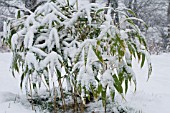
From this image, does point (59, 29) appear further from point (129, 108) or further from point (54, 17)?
point (129, 108)

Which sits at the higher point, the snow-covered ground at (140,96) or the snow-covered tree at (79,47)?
the snow-covered tree at (79,47)

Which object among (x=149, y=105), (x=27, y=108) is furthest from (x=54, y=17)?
(x=149, y=105)

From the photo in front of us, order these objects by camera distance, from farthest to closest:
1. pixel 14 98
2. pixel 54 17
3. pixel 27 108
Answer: pixel 14 98, pixel 27 108, pixel 54 17

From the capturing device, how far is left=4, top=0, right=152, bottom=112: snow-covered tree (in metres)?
2.58

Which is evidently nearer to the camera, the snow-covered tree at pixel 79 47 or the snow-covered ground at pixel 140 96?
the snow-covered tree at pixel 79 47

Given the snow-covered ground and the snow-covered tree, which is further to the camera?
the snow-covered ground

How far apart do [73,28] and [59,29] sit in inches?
4.9

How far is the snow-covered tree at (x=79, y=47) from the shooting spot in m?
2.58

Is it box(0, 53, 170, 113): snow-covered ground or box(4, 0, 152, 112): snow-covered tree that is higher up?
box(4, 0, 152, 112): snow-covered tree

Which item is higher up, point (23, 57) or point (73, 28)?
point (73, 28)

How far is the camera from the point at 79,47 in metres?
2.62

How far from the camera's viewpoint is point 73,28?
118 inches

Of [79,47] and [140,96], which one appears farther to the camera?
[140,96]

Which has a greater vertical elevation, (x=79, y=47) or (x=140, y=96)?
(x=79, y=47)
